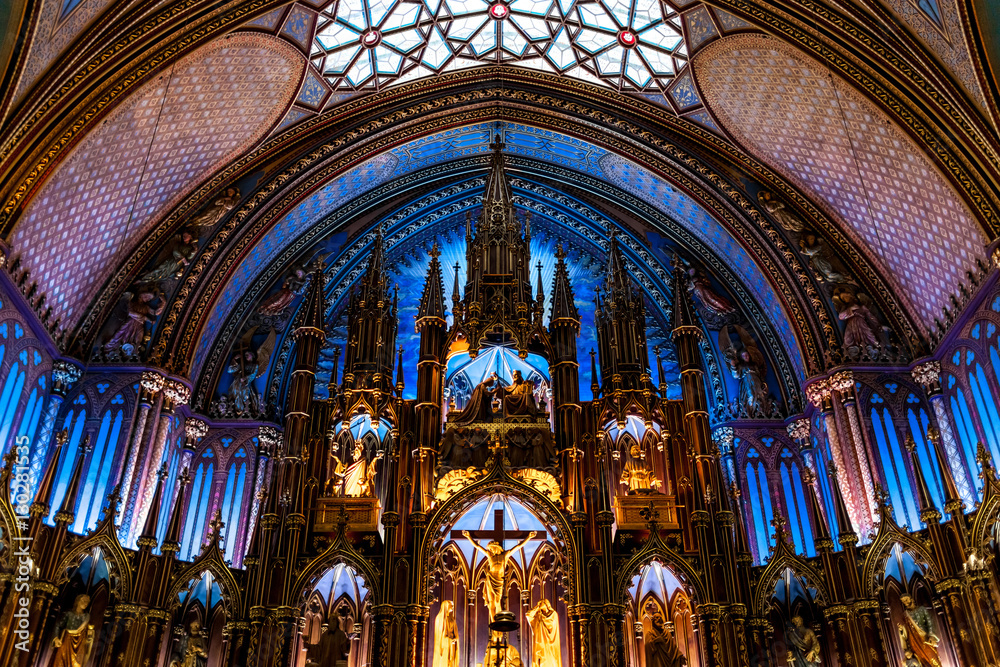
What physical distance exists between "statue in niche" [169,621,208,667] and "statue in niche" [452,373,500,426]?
7312mm

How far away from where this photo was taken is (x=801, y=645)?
18.6 m

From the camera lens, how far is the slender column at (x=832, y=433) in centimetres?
2011

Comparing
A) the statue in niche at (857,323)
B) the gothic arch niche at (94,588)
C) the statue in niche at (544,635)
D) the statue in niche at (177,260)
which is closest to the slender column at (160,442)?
the gothic arch niche at (94,588)

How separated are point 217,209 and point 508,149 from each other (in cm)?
963

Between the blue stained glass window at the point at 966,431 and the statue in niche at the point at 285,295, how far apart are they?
57.6 feet

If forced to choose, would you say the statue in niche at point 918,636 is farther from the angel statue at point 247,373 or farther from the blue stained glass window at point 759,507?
the angel statue at point 247,373

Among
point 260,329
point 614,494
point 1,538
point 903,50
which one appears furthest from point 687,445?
point 1,538

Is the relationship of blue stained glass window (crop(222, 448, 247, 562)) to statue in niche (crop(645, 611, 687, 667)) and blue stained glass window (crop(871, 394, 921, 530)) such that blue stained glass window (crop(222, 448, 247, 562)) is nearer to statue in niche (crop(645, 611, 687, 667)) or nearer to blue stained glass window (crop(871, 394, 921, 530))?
statue in niche (crop(645, 611, 687, 667))

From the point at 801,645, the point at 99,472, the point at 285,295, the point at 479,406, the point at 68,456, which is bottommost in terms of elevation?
the point at 801,645

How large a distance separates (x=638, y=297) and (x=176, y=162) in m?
12.7

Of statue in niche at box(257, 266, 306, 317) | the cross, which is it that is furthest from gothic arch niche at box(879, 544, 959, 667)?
statue in niche at box(257, 266, 306, 317)

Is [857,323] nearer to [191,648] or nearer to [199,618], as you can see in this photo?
[199,618]

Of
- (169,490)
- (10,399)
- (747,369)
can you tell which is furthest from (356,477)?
(747,369)

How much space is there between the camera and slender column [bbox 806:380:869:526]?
20109 millimetres
